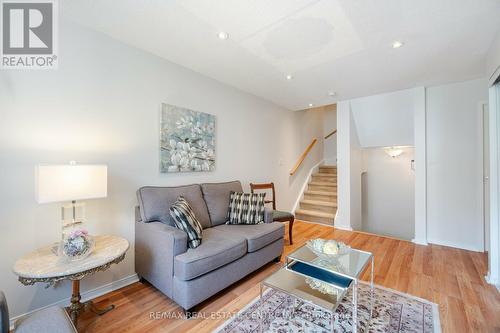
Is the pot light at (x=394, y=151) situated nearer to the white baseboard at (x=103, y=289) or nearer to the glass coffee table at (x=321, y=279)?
the glass coffee table at (x=321, y=279)

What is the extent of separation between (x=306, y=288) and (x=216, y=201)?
149 centimetres

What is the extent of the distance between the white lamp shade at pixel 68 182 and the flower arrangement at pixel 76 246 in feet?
0.84

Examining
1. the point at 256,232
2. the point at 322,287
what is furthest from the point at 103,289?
the point at 322,287

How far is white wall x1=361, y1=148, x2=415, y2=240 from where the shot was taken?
181 inches

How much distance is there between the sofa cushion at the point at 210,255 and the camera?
5.49 ft

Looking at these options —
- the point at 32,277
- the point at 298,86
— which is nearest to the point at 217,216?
the point at 32,277

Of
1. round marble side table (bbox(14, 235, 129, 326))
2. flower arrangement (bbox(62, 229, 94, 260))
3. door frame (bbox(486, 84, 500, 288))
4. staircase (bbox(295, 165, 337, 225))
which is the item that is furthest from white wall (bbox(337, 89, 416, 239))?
flower arrangement (bbox(62, 229, 94, 260))

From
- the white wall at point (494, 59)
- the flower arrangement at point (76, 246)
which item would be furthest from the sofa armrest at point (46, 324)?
the white wall at point (494, 59)

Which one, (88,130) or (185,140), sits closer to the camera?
(88,130)

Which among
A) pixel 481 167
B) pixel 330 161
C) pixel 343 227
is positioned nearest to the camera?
pixel 481 167

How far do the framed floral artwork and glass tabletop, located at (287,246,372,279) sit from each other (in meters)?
1.64

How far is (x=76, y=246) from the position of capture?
4.74 feet

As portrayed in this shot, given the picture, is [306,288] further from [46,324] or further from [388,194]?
[388,194]

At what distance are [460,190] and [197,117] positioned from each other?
12.6 ft
